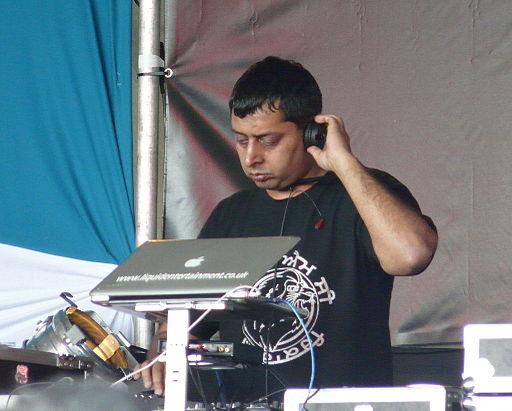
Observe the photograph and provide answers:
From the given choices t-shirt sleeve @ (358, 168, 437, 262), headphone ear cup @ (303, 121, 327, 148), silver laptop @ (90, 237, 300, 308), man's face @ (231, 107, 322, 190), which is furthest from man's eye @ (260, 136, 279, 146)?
silver laptop @ (90, 237, 300, 308)

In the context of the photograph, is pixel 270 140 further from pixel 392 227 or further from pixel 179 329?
pixel 179 329

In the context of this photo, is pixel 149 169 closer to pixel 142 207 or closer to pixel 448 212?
pixel 142 207

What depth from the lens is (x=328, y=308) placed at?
283cm

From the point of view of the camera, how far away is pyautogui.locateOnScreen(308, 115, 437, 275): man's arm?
252cm

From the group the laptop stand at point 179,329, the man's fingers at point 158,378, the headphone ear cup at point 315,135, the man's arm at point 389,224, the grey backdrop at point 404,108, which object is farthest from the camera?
the grey backdrop at point 404,108

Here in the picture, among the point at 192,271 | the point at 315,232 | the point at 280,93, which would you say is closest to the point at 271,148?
the point at 280,93

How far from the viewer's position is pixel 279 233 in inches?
117

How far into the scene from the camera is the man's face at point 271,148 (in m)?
2.99

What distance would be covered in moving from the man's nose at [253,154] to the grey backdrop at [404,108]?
0.71 meters

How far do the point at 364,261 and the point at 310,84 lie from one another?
59cm

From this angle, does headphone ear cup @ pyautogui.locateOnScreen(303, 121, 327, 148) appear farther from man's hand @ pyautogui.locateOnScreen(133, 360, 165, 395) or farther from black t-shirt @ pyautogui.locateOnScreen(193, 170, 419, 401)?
man's hand @ pyautogui.locateOnScreen(133, 360, 165, 395)

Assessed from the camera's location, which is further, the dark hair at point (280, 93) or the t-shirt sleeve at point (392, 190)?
the dark hair at point (280, 93)

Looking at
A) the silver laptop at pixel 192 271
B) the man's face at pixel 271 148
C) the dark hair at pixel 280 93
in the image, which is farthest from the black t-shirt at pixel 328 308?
the silver laptop at pixel 192 271

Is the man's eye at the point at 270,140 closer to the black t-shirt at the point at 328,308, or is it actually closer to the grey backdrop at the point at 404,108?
the black t-shirt at the point at 328,308
